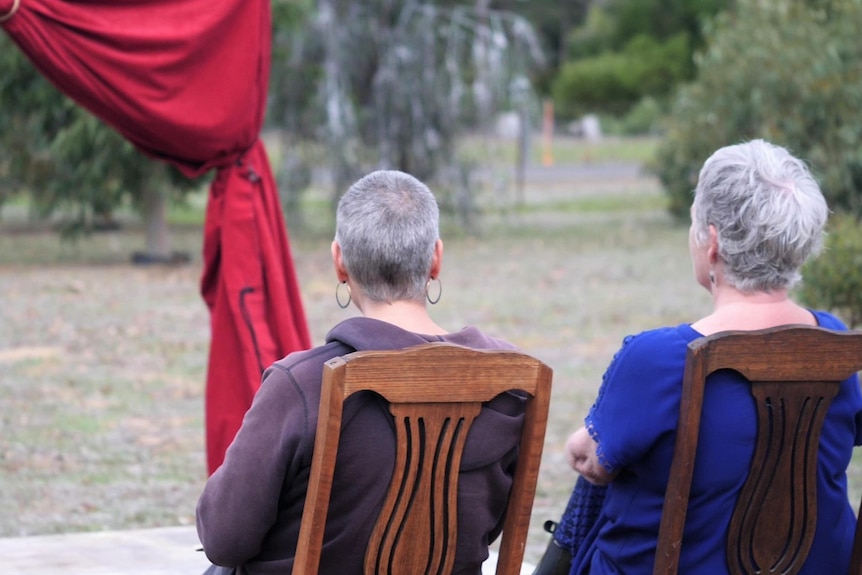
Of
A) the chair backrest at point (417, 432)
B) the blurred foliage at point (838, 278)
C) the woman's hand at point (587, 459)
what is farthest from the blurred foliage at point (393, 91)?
the chair backrest at point (417, 432)

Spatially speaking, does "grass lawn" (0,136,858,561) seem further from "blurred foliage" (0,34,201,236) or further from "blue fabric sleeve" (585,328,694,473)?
"blue fabric sleeve" (585,328,694,473)

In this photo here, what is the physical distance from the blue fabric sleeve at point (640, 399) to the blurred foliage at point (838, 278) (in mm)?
4666

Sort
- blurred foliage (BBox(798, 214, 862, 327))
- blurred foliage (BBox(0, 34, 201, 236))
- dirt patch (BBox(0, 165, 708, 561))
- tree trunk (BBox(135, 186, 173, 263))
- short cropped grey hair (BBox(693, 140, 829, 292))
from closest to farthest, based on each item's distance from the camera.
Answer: short cropped grey hair (BBox(693, 140, 829, 292))
dirt patch (BBox(0, 165, 708, 561))
blurred foliage (BBox(798, 214, 862, 327))
blurred foliage (BBox(0, 34, 201, 236))
tree trunk (BBox(135, 186, 173, 263))

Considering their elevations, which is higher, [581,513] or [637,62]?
[637,62]

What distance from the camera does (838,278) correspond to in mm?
7062

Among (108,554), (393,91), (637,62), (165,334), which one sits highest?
(637,62)

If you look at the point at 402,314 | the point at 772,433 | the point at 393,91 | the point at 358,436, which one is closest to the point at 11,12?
the point at 402,314

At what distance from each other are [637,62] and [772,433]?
37.9 metres

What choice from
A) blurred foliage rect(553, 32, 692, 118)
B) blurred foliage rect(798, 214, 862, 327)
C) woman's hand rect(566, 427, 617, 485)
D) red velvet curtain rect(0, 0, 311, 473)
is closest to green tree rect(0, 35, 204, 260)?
blurred foliage rect(798, 214, 862, 327)

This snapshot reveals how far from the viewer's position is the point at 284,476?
8.09ft

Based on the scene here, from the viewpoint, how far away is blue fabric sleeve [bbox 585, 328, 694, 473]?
8.44ft

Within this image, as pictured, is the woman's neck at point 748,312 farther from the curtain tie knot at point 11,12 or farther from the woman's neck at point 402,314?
the curtain tie knot at point 11,12

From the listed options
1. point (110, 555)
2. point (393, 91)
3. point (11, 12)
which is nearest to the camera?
point (11, 12)

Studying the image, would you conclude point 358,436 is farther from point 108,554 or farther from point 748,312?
point 108,554
